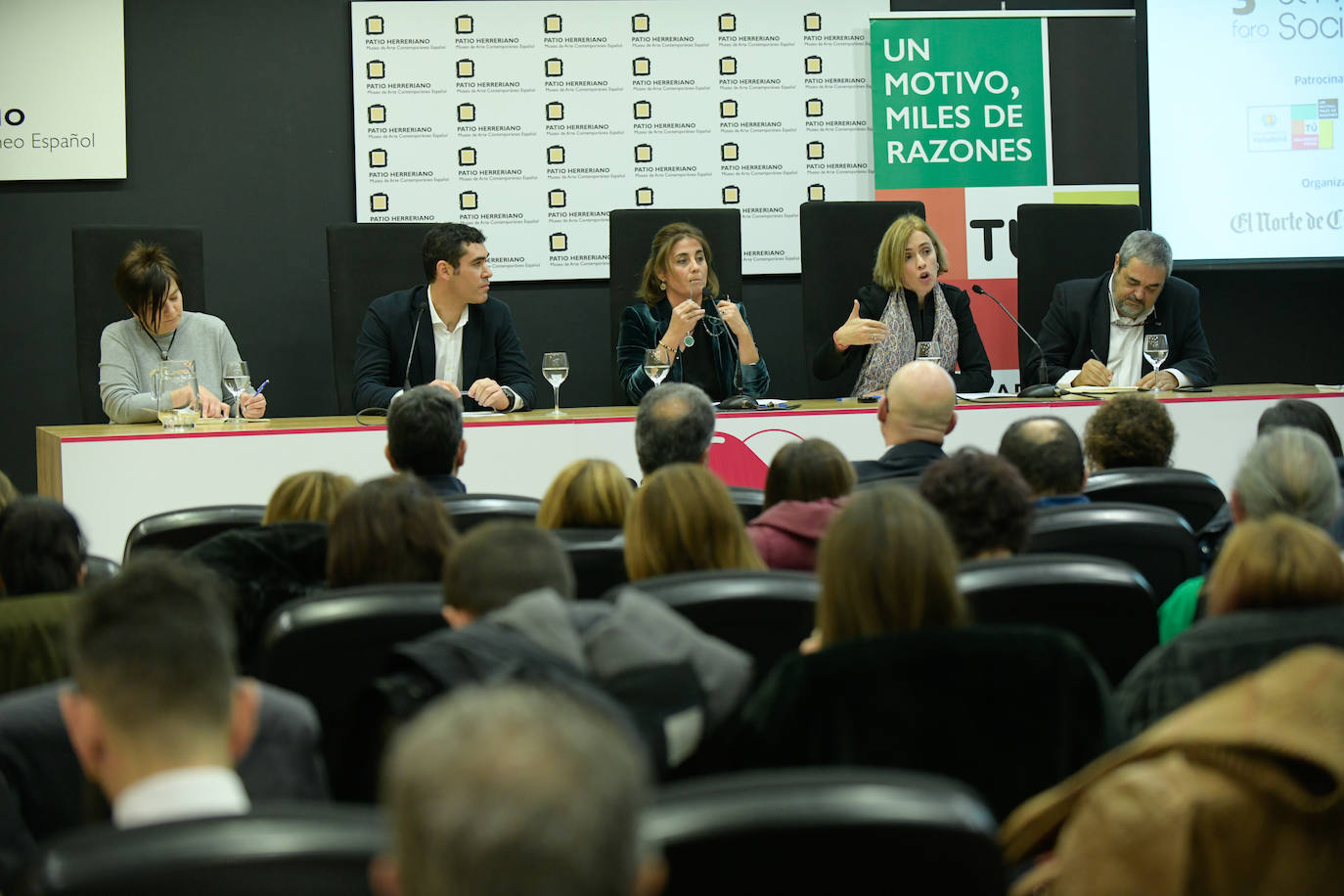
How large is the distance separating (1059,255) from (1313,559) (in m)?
4.33

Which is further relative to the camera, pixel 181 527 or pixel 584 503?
pixel 181 527

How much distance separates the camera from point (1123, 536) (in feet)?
7.18

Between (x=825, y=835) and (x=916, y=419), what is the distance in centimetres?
233

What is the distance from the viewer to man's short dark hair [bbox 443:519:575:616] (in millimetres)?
1533

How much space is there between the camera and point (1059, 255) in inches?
216

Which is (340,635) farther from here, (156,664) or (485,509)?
(485,509)

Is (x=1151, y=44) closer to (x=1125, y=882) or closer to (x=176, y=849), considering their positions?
(x=1125, y=882)

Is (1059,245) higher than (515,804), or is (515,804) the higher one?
(1059,245)

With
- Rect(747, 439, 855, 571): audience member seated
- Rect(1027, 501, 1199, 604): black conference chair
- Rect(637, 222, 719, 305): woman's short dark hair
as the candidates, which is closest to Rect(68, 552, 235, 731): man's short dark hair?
Rect(747, 439, 855, 571): audience member seated

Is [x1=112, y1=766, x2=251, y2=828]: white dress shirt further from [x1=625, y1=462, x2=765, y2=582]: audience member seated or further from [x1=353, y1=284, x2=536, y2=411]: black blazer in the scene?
[x1=353, y1=284, x2=536, y2=411]: black blazer

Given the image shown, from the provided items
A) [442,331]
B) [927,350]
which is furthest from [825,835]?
[442,331]

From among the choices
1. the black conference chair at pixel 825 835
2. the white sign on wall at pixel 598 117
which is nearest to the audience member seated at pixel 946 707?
the black conference chair at pixel 825 835

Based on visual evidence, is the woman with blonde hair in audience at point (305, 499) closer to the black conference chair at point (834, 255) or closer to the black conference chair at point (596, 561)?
the black conference chair at point (596, 561)

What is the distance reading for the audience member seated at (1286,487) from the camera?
2018mm
